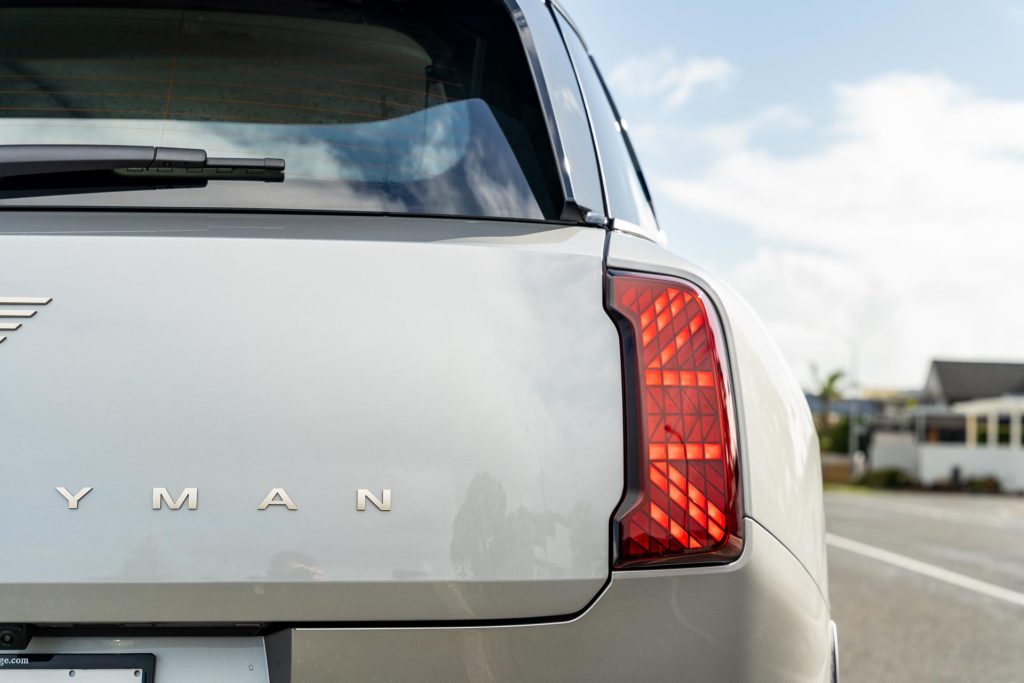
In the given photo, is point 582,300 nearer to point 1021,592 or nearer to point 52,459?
point 52,459

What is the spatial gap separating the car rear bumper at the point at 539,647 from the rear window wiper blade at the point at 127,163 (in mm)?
695

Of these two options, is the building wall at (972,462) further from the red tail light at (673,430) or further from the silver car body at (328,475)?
the silver car body at (328,475)

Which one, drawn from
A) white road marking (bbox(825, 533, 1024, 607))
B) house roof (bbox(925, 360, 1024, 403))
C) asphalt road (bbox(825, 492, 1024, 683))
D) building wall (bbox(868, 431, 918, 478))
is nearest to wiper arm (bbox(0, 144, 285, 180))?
asphalt road (bbox(825, 492, 1024, 683))

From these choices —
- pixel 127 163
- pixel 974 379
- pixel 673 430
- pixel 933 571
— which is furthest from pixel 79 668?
pixel 974 379

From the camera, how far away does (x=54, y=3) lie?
1.91 m

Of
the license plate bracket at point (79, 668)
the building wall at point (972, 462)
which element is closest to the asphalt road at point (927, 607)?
the license plate bracket at point (79, 668)

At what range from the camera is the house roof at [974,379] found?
65.8 m

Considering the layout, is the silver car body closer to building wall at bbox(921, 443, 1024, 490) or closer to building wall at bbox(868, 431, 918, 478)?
building wall at bbox(921, 443, 1024, 490)

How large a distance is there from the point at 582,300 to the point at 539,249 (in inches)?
4.0

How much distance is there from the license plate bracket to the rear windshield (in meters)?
0.74

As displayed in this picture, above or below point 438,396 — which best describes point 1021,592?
below

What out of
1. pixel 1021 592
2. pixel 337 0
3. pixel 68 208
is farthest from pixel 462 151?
pixel 1021 592

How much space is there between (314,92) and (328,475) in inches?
31.4

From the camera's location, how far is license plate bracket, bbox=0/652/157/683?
1.39m
